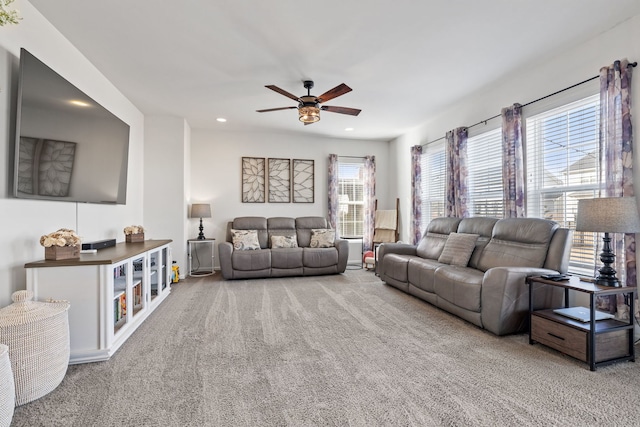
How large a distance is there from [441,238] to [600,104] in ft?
7.36

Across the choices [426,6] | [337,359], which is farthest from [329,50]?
[337,359]

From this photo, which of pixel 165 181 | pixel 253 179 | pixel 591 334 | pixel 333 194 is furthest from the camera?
pixel 333 194

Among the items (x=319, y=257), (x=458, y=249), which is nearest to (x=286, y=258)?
(x=319, y=257)

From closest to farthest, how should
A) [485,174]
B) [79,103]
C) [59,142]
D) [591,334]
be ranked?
1. [591,334]
2. [59,142]
3. [79,103]
4. [485,174]

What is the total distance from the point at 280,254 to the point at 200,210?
1.63 m

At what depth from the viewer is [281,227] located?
Result: 5.91 m

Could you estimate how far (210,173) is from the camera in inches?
235

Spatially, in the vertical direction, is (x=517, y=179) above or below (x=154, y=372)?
above

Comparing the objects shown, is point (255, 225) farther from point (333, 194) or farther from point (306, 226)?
point (333, 194)

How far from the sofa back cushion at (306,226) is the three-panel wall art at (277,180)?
0.52 metres

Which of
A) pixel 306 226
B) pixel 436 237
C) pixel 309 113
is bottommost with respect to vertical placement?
pixel 436 237

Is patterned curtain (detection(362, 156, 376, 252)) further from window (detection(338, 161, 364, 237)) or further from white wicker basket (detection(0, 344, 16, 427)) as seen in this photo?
white wicker basket (detection(0, 344, 16, 427))

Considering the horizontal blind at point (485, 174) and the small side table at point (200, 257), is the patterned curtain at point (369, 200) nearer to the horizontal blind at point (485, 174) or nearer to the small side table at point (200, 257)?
the horizontal blind at point (485, 174)

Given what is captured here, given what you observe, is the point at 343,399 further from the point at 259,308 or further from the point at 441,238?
the point at 441,238
